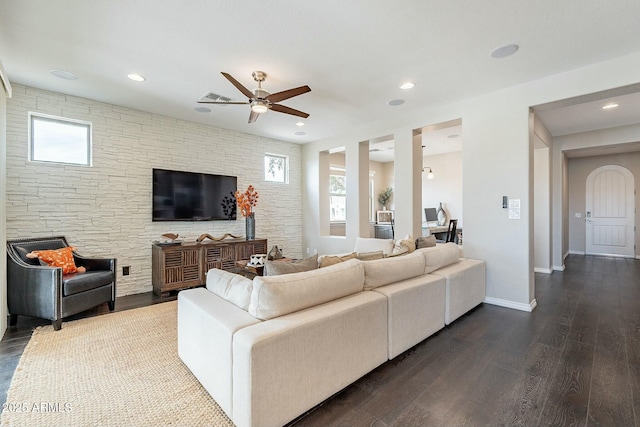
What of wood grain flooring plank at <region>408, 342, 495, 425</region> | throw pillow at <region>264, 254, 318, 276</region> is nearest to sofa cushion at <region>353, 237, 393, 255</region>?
wood grain flooring plank at <region>408, 342, 495, 425</region>

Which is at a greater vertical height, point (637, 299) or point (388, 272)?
point (388, 272)

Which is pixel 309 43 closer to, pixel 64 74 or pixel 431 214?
pixel 64 74

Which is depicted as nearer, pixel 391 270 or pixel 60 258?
pixel 391 270

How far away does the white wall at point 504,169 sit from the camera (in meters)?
3.36

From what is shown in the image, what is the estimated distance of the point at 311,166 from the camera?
21.4ft

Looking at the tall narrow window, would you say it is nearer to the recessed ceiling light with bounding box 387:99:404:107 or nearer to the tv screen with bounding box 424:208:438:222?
the tv screen with bounding box 424:208:438:222

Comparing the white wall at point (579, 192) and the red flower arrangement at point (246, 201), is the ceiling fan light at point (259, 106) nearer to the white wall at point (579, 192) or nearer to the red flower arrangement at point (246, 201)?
the red flower arrangement at point (246, 201)

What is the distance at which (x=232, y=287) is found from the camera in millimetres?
2035

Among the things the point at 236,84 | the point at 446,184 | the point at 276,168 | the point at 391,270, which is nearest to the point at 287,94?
the point at 236,84

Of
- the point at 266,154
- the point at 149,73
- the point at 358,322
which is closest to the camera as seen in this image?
the point at 358,322

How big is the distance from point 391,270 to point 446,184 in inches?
259

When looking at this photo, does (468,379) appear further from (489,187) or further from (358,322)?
(489,187)

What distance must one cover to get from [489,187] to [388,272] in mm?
2319

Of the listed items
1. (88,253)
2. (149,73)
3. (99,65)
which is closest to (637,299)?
(149,73)
